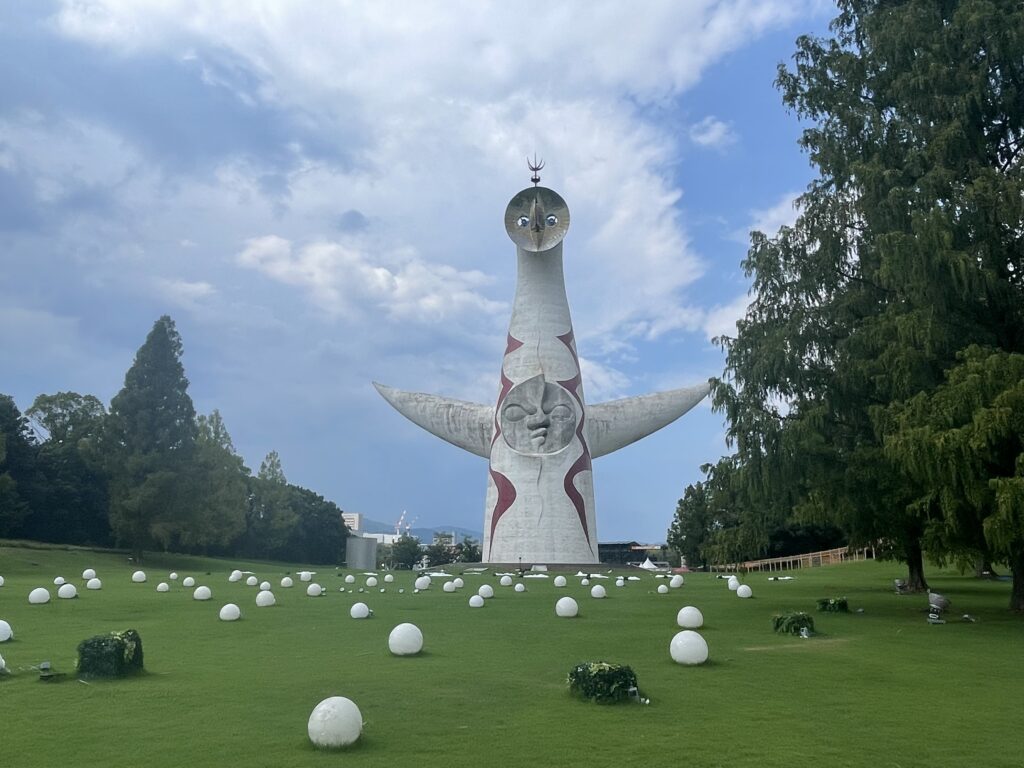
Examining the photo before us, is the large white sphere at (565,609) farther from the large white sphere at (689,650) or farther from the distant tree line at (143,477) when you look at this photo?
the distant tree line at (143,477)

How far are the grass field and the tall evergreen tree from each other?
23.5 metres

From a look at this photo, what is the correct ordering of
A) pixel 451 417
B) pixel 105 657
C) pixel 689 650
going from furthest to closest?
pixel 451 417 → pixel 689 650 → pixel 105 657

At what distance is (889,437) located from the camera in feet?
40.1

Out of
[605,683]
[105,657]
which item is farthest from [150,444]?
[605,683]

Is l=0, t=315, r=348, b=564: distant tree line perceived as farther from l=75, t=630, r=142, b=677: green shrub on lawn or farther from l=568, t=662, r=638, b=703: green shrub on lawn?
l=568, t=662, r=638, b=703: green shrub on lawn

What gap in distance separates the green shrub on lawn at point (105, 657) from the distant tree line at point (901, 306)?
1002 cm

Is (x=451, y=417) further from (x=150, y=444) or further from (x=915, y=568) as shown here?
(x=915, y=568)

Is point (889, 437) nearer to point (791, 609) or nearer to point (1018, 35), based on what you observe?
point (791, 609)

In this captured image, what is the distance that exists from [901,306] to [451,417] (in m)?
27.7

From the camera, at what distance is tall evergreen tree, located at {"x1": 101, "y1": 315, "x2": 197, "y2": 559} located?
38.0 metres

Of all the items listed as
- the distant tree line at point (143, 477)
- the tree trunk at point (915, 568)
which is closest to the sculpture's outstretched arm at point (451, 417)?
the distant tree line at point (143, 477)

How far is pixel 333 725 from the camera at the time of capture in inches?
240

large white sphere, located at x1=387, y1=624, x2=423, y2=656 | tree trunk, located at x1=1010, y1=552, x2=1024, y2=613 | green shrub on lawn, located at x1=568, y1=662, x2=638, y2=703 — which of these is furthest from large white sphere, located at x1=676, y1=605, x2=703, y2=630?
green shrub on lawn, located at x1=568, y1=662, x2=638, y2=703

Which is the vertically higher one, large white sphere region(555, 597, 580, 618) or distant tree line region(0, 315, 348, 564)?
distant tree line region(0, 315, 348, 564)
